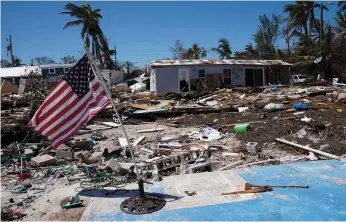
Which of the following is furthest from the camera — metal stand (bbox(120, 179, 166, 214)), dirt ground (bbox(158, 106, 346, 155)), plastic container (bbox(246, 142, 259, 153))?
dirt ground (bbox(158, 106, 346, 155))

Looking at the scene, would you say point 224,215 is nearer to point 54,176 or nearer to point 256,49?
point 54,176

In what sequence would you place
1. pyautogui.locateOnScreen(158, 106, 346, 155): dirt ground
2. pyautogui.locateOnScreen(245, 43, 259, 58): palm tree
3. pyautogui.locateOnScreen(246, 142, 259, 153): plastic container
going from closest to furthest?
pyautogui.locateOnScreen(246, 142, 259, 153): plastic container → pyautogui.locateOnScreen(158, 106, 346, 155): dirt ground → pyautogui.locateOnScreen(245, 43, 259, 58): palm tree

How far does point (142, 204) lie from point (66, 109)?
2.11m

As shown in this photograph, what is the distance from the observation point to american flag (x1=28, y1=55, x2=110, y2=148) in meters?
5.32

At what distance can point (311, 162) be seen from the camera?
7.42 m

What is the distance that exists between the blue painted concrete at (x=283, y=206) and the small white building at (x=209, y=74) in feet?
63.2

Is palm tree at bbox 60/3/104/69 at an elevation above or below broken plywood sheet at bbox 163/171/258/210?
above

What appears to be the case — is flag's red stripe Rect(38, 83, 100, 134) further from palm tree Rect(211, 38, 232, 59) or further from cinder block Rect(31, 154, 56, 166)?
palm tree Rect(211, 38, 232, 59)

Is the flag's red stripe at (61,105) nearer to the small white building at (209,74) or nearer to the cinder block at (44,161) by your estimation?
the cinder block at (44,161)

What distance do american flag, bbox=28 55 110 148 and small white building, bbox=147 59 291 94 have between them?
1915cm

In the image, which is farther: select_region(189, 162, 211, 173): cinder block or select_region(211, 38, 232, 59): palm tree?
select_region(211, 38, 232, 59): palm tree

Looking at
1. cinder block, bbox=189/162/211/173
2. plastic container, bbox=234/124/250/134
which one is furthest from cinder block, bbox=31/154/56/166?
plastic container, bbox=234/124/250/134

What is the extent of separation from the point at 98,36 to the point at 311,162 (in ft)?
113

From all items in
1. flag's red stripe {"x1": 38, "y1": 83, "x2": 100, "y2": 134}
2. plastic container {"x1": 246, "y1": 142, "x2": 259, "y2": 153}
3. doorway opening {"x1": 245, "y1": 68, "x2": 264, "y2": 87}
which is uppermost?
doorway opening {"x1": 245, "y1": 68, "x2": 264, "y2": 87}
